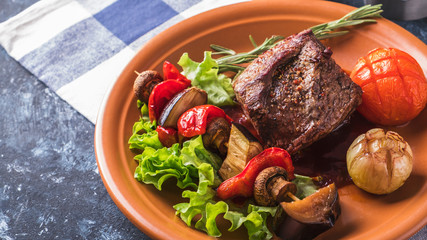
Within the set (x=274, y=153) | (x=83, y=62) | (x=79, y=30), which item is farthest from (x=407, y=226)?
(x=79, y=30)

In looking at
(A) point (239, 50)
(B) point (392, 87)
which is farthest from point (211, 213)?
(A) point (239, 50)

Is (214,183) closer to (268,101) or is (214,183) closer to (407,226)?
(268,101)

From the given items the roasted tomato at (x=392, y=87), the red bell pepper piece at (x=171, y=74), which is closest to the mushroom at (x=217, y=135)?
the red bell pepper piece at (x=171, y=74)

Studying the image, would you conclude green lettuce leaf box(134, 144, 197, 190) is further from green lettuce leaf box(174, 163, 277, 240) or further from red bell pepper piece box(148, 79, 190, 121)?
red bell pepper piece box(148, 79, 190, 121)

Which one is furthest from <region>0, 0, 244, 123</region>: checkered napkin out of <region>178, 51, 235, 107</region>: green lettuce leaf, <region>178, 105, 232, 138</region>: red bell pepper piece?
<region>178, 105, 232, 138</region>: red bell pepper piece

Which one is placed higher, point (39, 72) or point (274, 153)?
point (274, 153)
